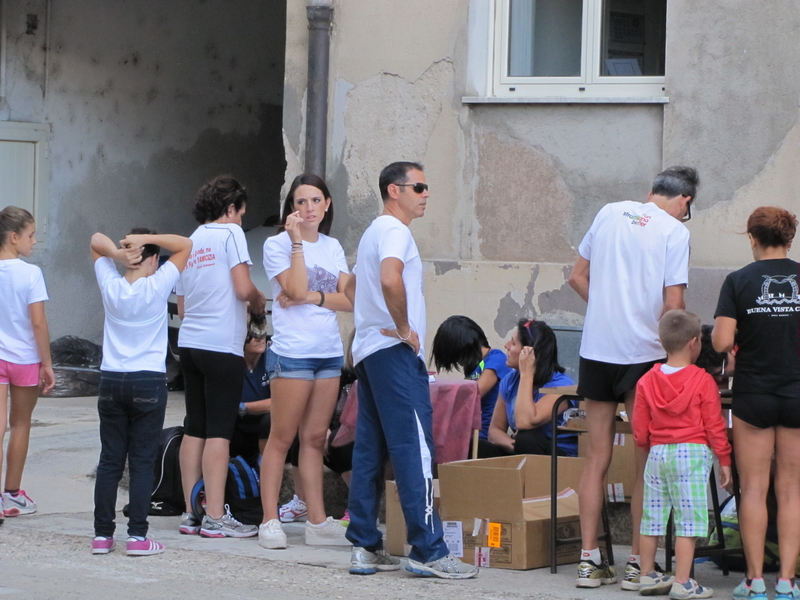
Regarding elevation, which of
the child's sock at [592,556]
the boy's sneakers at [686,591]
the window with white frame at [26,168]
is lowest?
the boy's sneakers at [686,591]

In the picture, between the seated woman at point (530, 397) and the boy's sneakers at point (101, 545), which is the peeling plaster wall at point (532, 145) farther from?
the boy's sneakers at point (101, 545)

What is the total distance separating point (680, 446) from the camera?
476 centimetres

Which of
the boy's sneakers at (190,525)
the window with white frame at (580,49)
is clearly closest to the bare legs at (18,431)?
the boy's sneakers at (190,525)

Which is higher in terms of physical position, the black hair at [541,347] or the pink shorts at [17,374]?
the black hair at [541,347]

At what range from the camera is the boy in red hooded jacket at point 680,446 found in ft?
15.5

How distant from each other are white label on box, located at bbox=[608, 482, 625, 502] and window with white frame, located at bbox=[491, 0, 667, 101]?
2883 millimetres

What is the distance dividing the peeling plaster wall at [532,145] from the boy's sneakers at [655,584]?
9.78 feet

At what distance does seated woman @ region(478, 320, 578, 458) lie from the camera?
5.94 m

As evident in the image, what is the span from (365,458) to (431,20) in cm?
400

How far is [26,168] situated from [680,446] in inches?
349

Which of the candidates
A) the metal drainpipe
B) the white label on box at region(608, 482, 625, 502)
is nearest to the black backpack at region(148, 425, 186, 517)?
the white label on box at region(608, 482, 625, 502)

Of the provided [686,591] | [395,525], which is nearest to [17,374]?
[395,525]

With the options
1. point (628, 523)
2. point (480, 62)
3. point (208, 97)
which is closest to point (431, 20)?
point (480, 62)

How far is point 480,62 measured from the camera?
8.20 metres
